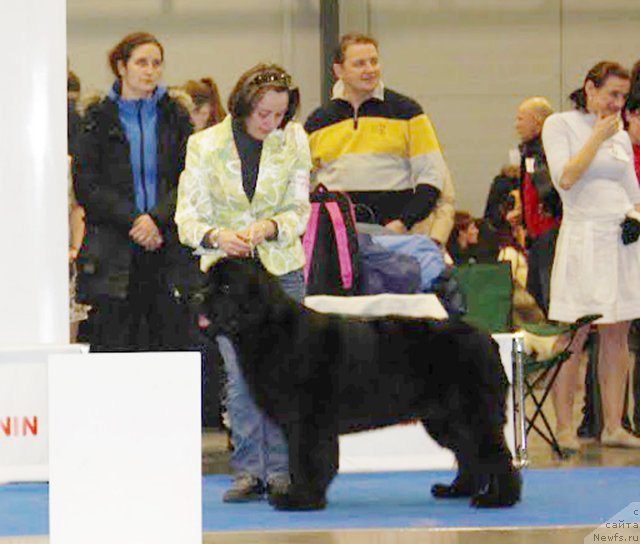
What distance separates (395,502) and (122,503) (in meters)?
1.69

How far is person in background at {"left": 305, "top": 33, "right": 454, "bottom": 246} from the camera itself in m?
6.63

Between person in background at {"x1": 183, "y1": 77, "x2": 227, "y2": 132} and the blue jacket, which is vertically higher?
person in background at {"x1": 183, "y1": 77, "x2": 227, "y2": 132}

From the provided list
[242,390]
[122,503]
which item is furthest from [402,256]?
[122,503]

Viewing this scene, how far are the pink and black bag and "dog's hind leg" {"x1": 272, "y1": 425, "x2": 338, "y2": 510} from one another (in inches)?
49.4

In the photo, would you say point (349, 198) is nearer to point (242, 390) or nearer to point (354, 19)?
point (242, 390)

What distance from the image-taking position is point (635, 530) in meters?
4.32

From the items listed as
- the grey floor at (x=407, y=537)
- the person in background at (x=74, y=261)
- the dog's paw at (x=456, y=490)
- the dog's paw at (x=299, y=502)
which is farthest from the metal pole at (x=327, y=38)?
the grey floor at (x=407, y=537)

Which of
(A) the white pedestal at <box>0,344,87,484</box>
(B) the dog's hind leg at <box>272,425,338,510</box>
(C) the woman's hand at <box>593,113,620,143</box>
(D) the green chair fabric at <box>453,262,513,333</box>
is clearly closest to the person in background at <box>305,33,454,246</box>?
(D) the green chair fabric at <box>453,262,513,333</box>

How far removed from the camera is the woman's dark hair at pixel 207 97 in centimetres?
713

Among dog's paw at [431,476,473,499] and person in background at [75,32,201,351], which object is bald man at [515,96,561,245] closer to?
person in background at [75,32,201,351]

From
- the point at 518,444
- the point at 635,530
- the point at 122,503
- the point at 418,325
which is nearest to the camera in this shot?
the point at 122,503

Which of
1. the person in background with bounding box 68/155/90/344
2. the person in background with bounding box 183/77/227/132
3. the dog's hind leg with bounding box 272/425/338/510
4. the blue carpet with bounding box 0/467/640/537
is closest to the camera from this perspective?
the blue carpet with bounding box 0/467/640/537

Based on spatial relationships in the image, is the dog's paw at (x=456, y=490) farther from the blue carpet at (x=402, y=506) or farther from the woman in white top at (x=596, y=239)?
the woman in white top at (x=596, y=239)

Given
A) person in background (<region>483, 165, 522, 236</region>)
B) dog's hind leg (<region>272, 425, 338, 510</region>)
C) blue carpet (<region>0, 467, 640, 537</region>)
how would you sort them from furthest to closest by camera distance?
person in background (<region>483, 165, 522, 236</region>), dog's hind leg (<region>272, 425, 338, 510</region>), blue carpet (<region>0, 467, 640, 537</region>)
